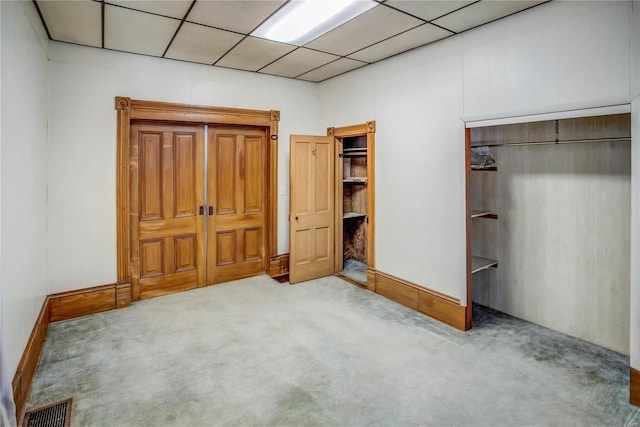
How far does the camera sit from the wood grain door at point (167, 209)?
4.37 metres

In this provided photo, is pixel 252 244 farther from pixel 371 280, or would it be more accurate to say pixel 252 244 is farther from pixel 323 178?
pixel 371 280

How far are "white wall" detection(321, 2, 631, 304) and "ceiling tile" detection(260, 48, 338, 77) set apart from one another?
585 millimetres

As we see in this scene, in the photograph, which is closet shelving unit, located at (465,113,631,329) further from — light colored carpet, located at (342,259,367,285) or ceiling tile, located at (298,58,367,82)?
ceiling tile, located at (298,58,367,82)

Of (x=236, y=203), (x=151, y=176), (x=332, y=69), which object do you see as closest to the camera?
(x=151, y=176)

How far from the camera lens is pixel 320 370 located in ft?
9.45

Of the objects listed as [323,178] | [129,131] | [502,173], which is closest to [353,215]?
[323,178]

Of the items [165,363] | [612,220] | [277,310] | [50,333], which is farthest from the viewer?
[277,310]

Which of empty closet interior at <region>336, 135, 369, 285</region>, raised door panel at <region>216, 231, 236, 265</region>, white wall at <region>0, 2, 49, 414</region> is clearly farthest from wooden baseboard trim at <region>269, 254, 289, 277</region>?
white wall at <region>0, 2, 49, 414</region>

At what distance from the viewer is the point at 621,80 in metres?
2.52

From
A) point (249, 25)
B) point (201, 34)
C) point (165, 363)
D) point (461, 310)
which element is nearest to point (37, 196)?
point (165, 363)

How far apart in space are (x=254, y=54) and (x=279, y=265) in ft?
9.34

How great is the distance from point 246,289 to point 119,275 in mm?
1484

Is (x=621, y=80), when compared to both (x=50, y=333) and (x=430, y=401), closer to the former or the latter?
(x=430, y=401)

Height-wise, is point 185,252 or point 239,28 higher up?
point 239,28
